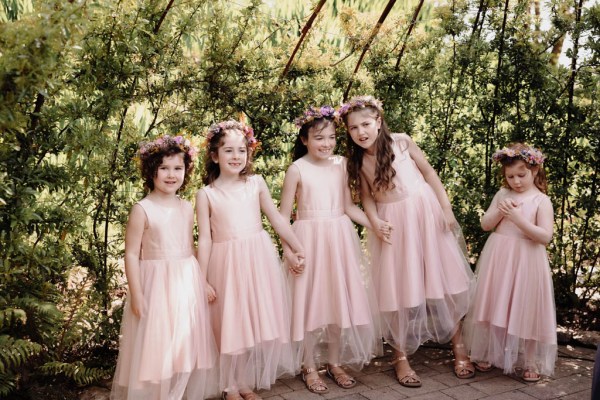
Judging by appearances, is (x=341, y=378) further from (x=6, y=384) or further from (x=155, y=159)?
(x=6, y=384)

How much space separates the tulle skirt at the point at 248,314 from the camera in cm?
368

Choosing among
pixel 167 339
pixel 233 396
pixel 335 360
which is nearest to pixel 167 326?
pixel 167 339

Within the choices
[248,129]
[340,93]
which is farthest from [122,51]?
[340,93]

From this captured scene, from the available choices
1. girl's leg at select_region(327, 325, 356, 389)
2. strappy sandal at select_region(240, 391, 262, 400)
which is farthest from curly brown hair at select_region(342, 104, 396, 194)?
strappy sandal at select_region(240, 391, 262, 400)

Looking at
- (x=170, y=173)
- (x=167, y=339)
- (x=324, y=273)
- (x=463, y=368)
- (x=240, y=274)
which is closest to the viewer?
(x=167, y=339)

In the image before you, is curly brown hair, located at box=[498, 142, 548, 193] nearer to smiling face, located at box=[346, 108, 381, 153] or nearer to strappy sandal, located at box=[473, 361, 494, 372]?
smiling face, located at box=[346, 108, 381, 153]

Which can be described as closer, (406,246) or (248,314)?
(248,314)

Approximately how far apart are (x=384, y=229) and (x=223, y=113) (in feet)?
4.39

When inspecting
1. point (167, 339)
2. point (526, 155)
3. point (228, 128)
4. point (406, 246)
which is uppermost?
point (228, 128)

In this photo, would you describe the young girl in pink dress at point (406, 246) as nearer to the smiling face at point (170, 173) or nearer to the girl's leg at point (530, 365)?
the girl's leg at point (530, 365)

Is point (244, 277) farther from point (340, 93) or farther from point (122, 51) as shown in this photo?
point (340, 93)

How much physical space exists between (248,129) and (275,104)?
677 millimetres

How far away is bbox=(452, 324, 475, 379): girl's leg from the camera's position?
4098mm

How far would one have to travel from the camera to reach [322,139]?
402 cm
